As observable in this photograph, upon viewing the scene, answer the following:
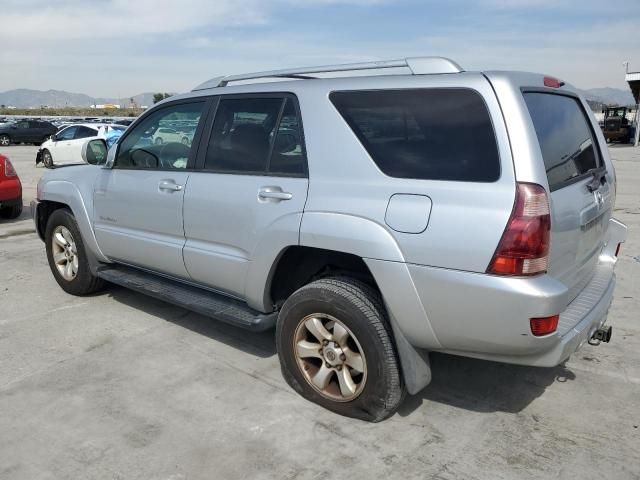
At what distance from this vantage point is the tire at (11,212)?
9219mm

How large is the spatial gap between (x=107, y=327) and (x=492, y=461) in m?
3.14

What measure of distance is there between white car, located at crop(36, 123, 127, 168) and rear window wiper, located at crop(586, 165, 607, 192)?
58.4 feet

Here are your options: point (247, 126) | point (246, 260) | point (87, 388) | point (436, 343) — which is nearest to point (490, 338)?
point (436, 343)

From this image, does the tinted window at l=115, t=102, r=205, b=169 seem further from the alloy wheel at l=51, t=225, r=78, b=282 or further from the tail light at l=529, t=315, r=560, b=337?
the tail light at l=529, t=315, r=560, b=337

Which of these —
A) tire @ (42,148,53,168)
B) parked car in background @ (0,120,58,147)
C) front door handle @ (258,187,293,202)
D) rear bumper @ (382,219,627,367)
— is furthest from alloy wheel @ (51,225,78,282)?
parked car in background @ (0,120,58,147)

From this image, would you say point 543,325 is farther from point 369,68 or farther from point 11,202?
point 11,202

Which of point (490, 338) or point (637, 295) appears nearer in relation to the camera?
point (490, 338)

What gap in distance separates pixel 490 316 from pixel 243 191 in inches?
65.5

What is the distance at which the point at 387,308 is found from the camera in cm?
292

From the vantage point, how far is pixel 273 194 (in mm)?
3303

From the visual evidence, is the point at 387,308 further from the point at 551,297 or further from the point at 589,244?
the point at 589,244

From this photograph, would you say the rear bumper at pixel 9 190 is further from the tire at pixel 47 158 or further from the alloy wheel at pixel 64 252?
the tire at pixel 47 158

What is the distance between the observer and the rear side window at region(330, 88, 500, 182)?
2.65 metres

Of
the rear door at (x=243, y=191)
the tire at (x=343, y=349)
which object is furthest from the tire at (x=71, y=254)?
the tire at (x=343, y=349)
